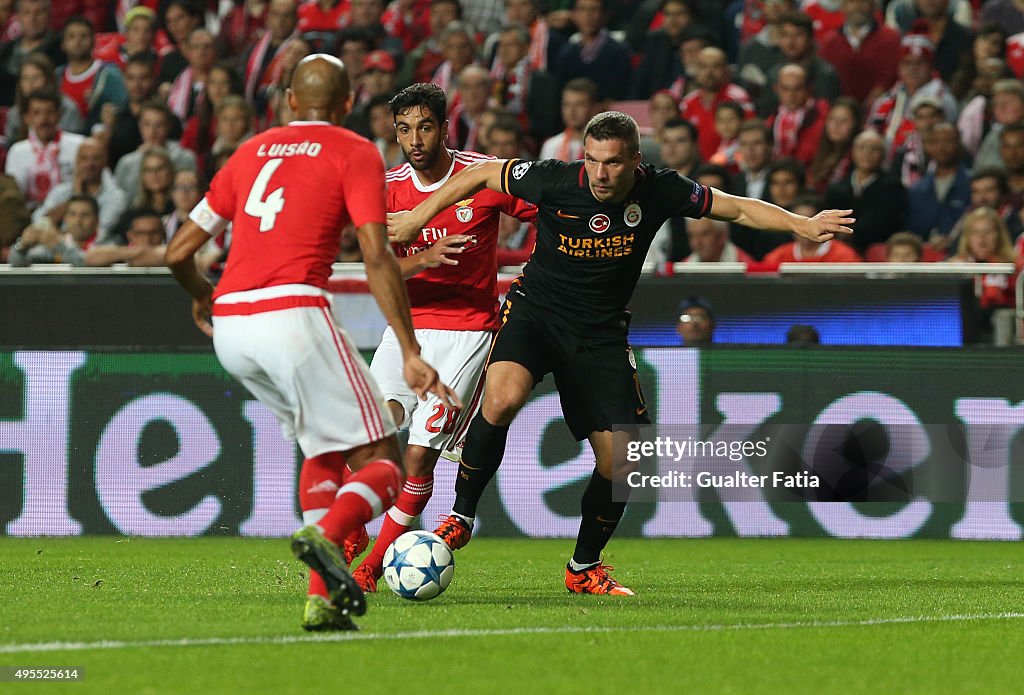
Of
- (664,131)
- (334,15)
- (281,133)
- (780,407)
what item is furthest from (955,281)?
(334,15)

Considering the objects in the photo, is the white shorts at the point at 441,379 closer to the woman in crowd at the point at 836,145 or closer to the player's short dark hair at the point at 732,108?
the woman in crowd at the point at 836,145

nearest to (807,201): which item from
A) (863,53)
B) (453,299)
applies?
(863,53)

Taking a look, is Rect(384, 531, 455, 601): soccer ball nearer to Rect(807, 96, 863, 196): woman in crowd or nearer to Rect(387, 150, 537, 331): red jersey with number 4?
Rect(387, 150, 537, 331): red jersey with number 4

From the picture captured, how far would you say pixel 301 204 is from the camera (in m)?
6.33

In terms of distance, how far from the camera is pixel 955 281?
1207cm

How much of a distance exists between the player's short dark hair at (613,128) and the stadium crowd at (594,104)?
16.4 ft

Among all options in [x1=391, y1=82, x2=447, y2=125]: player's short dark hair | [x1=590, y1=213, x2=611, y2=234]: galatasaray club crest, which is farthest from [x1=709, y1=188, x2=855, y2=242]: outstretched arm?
[x1=391, y1=82, x2=447, y2=125]: player's short dark hair

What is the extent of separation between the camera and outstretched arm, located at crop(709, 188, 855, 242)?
789cm

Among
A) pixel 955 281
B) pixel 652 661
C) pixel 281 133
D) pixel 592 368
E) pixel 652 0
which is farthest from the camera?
pixel 652 0

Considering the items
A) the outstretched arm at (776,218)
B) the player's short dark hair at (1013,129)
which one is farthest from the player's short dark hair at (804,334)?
the outstretched arm at (776,218)

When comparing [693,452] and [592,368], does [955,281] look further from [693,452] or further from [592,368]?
[592,368]

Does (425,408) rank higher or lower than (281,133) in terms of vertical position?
lower

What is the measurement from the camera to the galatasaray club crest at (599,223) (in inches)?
320

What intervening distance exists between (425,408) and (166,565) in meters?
2.20
